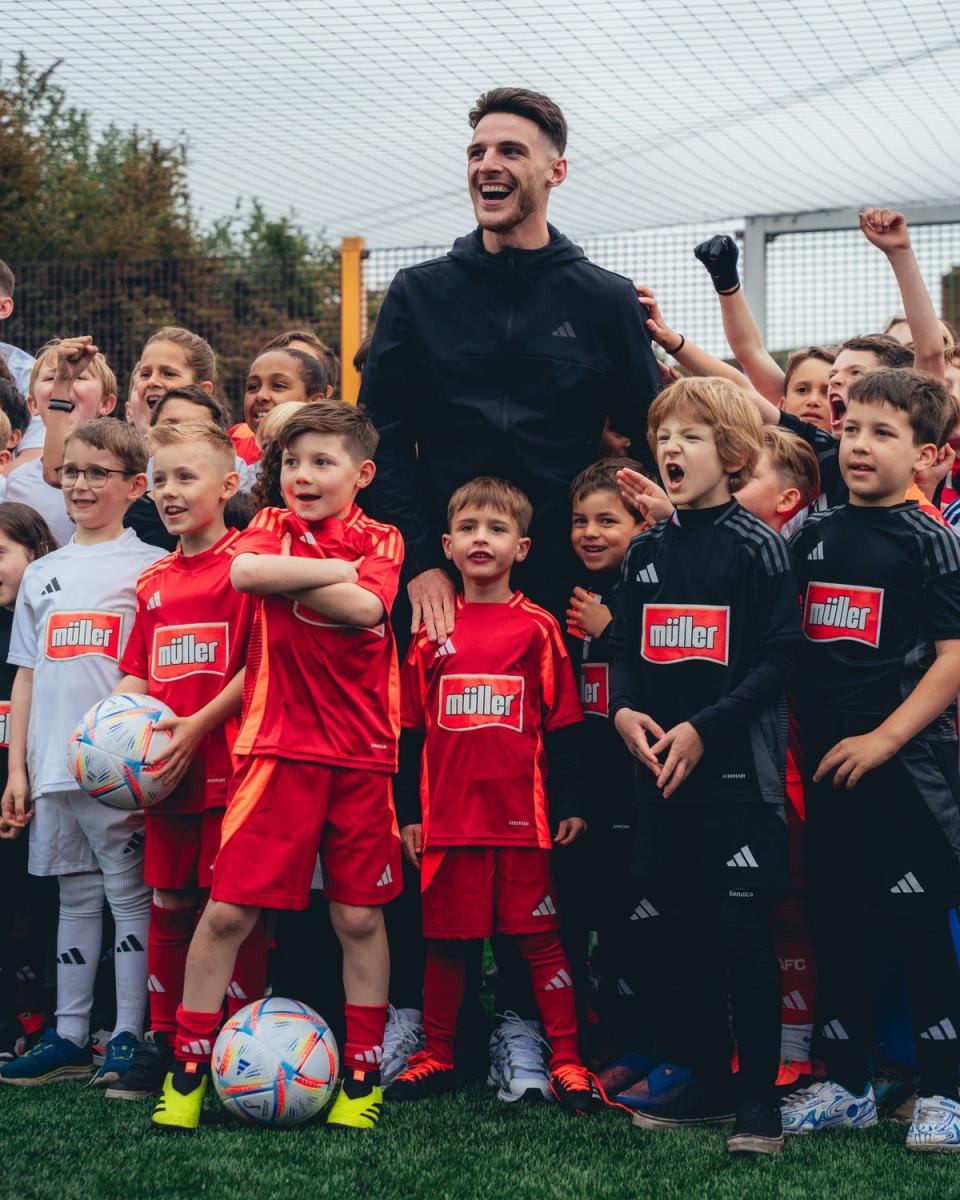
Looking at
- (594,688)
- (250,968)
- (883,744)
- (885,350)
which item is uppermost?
(885,350)

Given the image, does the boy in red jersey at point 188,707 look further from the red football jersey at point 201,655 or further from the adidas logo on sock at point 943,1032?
the adidas logo on sock at point 943,1032

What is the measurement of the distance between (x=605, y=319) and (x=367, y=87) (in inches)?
257

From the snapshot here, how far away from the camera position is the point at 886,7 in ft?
A: 27.3

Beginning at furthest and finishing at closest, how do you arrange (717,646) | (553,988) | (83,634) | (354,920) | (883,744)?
1. (83,634)
2. (553,988)
3. (354,920)
4. (717,646)
5. (883,744)

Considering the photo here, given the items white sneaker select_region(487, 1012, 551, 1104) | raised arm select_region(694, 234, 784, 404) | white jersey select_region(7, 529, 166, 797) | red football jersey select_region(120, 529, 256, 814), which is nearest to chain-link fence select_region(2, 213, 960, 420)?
raised arm select_region(694, 234, 784, 404)

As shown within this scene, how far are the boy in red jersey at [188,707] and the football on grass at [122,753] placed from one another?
7cm

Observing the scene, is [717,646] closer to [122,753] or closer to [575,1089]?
[575,1089]

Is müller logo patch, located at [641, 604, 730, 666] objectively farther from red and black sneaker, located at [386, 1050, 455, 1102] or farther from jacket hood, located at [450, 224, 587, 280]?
red and black sneaker, located at [386, 1050, 455, 1102]

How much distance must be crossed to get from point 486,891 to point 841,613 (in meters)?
1.18

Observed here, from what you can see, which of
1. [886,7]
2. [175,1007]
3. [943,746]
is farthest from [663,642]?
[886,7]

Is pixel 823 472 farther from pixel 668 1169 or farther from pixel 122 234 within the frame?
pixel 122 234

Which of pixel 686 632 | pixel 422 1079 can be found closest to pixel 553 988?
pixel 422 1079

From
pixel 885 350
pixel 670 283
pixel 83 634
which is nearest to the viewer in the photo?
pixel 83 634

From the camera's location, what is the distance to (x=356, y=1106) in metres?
3.47
